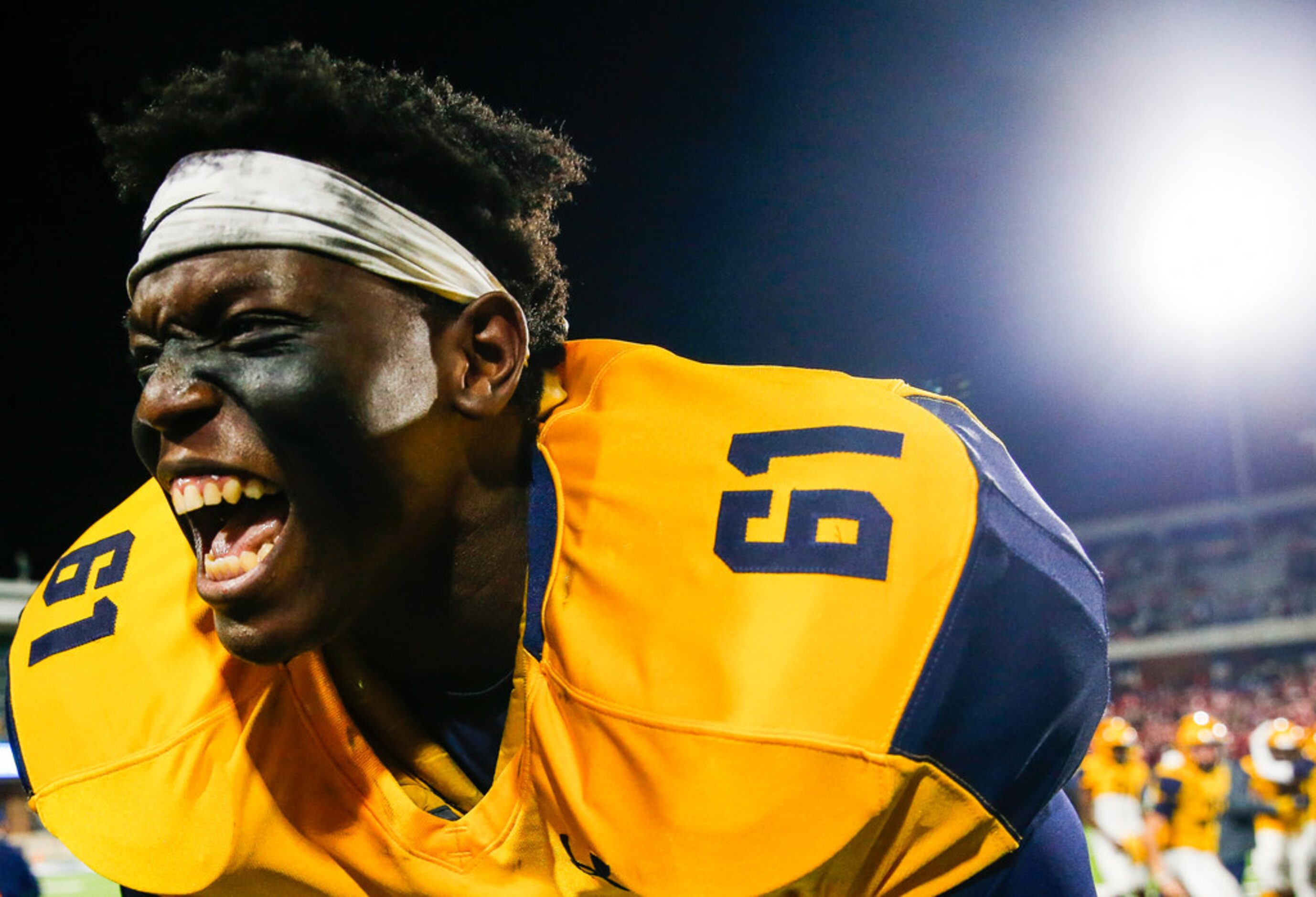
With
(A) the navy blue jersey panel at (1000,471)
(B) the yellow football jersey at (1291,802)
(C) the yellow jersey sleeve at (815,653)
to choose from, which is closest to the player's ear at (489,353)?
(C) the yellow jersey sleeve at (815,653)

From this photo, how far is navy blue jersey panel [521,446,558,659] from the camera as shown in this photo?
6.40 ft

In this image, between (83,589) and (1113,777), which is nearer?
(83,589)

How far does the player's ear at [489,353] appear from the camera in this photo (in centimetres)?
198

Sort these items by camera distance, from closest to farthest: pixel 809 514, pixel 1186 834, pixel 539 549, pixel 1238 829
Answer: pixel 809 514 → pixel 539 549 → pixel 1186 834 → pixel 1238 829

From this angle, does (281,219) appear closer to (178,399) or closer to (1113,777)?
(178,399)

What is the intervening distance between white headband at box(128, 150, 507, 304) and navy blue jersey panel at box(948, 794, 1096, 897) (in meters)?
1.24

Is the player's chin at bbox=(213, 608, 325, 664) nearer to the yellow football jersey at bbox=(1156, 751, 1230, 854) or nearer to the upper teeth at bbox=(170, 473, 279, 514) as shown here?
the upper teeth at bbox=(170, 473, 279, 514)

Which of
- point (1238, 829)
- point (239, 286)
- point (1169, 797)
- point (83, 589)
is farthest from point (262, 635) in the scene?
point (1238, 829)

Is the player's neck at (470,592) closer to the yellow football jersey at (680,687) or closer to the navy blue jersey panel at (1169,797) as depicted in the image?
the yellow football jersey at (680,687)

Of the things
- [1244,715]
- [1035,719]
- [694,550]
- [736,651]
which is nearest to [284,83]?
[694,550]

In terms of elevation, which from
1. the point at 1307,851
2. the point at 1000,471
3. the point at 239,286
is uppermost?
the point at 239,286

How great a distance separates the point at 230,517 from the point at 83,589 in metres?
0.68

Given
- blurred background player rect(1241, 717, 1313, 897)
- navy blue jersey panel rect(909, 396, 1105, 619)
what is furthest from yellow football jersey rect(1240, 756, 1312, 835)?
navy blue jersey panel rect(909, 396, 1105, 619)

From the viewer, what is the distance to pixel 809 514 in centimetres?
172
